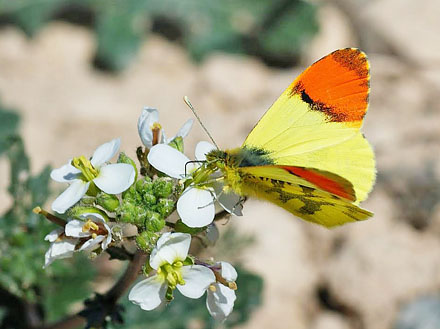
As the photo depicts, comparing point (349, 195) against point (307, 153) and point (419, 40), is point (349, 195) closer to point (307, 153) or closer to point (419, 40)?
point (307, 153)

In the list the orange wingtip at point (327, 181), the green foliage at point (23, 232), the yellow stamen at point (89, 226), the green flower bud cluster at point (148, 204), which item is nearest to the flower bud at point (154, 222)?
the green flower bud cluster at point (148, 204)

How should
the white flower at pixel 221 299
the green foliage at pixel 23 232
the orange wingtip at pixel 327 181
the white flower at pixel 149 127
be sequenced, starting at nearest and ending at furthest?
the orange wingtip at pixel 327 181 < the white flower at pixel 221 299 < the white flower at pixel 149 127 < the green foliage at pixel 23 232

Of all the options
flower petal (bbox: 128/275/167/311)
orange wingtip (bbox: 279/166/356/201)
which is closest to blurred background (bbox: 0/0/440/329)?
flower petal (bbox: 128/275/167/311)

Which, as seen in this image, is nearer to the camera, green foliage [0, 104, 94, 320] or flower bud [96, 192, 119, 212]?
flower bud [96, 192, 119, 212]

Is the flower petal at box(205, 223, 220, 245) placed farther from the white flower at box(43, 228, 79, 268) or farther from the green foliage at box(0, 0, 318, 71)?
the green foliage at box(0, 0, 318, 71)

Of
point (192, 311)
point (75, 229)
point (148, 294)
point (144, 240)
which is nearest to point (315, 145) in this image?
point (144, 240)

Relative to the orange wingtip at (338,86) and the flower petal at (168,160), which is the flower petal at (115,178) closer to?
the flower petal at (168,160)

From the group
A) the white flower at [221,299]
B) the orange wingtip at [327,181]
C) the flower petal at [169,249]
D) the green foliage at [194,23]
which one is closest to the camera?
the orange wingtip at [327,181]
